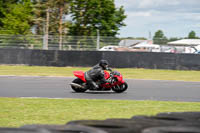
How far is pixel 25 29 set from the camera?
4222 cm

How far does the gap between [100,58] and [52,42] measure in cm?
368

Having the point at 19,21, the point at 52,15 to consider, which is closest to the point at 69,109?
the point at 52,15

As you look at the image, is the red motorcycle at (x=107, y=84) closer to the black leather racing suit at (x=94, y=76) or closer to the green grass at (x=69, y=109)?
the black leather racing suit at (x=94, y=76)

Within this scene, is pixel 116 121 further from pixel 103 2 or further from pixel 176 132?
pixel 103 2

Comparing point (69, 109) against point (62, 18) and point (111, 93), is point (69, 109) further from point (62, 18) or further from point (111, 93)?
point (62, 18)

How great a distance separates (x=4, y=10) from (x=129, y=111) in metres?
46.6

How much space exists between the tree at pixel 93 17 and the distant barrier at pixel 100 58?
1879 cm

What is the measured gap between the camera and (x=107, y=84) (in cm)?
1277

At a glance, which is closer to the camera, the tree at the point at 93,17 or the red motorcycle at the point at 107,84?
the red motorcycle at the point at 107,84

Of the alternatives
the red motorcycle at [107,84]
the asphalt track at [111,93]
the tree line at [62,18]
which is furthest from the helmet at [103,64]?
the tree line at [62,18]

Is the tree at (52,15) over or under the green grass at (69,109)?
over

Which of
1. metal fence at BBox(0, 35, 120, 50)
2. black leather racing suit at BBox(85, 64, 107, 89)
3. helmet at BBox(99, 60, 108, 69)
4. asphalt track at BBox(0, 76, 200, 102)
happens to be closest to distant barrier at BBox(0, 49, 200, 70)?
metal fence at BBox(0, 35, 120, 50)

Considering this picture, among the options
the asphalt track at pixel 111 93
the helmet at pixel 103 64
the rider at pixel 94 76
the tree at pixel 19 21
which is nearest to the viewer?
the asphalt track at pixel 111 93

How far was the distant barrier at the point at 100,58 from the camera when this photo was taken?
23094mm
